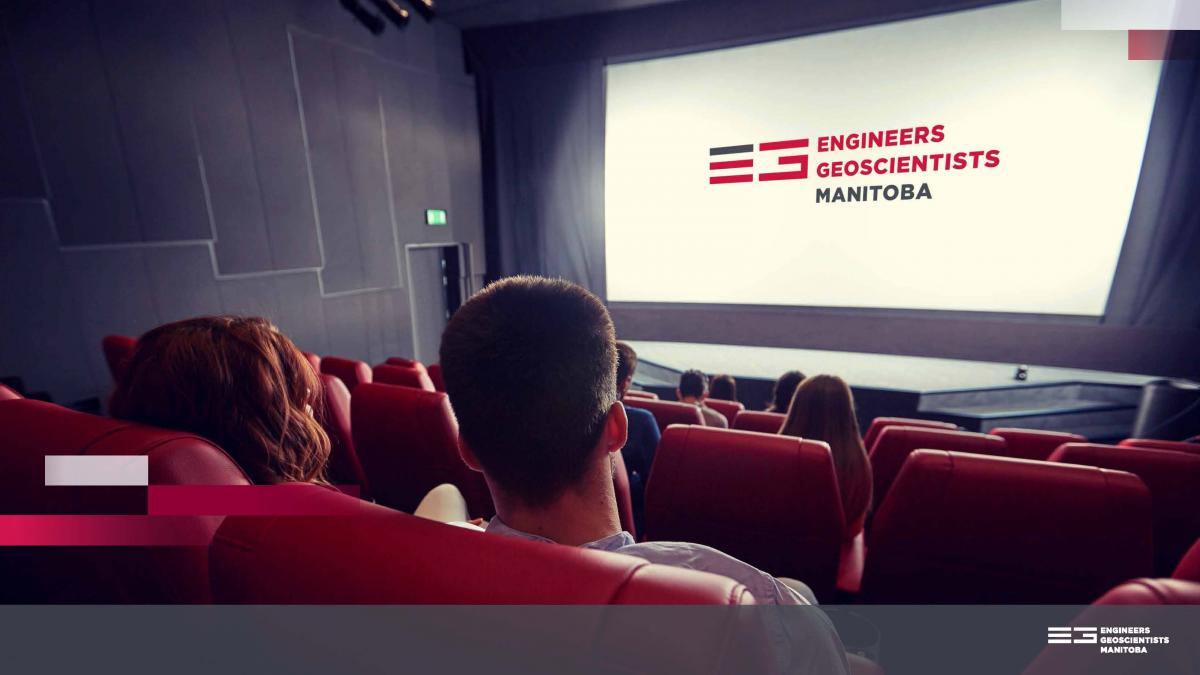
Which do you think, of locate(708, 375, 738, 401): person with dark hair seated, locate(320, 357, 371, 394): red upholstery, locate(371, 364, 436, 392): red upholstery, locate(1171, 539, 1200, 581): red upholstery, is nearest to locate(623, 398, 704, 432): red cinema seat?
locate(371, 364, 436, 392): red upholstery

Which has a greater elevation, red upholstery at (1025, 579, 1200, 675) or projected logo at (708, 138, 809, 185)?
projected logo at (708, 138, 809, 185)

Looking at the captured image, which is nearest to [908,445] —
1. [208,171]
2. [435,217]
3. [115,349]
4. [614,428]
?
[614,428]

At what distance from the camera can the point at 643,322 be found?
7.59 m

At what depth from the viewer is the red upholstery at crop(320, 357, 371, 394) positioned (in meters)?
3.66

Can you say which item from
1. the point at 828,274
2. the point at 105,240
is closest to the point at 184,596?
the point at 105,240

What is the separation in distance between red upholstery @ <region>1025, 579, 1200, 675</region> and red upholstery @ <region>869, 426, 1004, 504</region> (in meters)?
1.96

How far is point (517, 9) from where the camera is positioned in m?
6.99

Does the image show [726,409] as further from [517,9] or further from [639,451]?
[517,9]

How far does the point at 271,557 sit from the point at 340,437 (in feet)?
6.11

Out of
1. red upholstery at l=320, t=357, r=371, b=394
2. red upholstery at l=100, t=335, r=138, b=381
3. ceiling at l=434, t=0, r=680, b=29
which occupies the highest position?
ceiling at l=434, t=0, r=680, b=29

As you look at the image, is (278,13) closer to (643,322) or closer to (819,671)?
(643,322)

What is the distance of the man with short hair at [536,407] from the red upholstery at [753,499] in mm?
831

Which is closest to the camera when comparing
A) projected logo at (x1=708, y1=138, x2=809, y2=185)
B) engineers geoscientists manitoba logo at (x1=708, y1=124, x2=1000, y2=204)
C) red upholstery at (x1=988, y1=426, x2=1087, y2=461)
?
red upholstery at (x1=988, y1=426, x2=1087, y2=461)

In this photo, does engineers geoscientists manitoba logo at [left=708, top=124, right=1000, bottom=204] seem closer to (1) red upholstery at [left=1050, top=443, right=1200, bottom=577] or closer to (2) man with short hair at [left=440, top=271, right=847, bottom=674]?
(1) red upholstery at [left=1050, top=443, right=1200, bottom=577]
